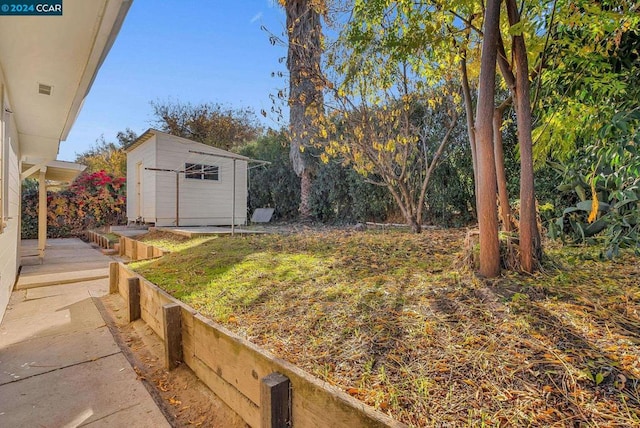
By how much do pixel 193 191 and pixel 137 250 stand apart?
349cm

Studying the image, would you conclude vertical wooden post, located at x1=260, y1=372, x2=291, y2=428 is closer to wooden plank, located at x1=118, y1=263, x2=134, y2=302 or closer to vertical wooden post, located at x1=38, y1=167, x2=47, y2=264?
wooden plank, located at x1=118, y1=263, x2=134, y2=302

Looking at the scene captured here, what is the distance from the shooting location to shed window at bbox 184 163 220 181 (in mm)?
9680

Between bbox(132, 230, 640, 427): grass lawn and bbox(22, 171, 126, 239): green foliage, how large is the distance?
38.9 feet

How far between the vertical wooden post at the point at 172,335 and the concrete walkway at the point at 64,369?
0.25 m

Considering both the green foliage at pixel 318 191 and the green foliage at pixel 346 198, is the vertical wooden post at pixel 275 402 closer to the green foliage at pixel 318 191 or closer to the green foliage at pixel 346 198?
the green foliage at pixel 318 191

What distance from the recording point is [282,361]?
63.5 inches

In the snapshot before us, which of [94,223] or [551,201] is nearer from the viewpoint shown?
[551,201]

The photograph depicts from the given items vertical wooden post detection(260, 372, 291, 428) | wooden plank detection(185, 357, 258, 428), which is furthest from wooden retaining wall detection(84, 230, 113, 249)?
vertical wooden post detection(260, 372, 291, 428)

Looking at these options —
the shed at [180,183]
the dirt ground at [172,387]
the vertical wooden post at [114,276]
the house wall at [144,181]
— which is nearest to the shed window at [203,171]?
the shed at [180,183]

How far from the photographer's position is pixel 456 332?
167 centimetres

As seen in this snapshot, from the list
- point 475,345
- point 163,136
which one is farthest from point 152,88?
point 475,345

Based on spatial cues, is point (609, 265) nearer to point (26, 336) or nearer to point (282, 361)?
point (282, 361)

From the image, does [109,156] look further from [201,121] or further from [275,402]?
[275,402]

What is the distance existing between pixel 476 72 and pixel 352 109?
210cm
